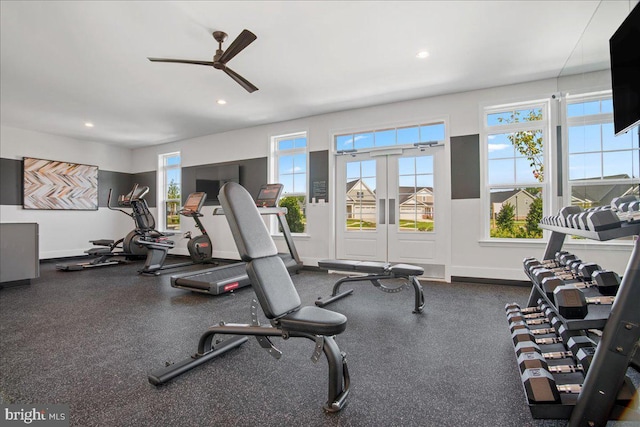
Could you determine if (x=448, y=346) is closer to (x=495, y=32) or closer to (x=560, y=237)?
(x=560, y=237)

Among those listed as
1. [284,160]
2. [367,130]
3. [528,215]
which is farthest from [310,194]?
[528,215]

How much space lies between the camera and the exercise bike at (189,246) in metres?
5.39

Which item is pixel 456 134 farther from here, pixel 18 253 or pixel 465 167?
pixel 18 253

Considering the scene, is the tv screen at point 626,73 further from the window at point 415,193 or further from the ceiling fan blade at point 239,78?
the ceiling fan blade at point 239,78

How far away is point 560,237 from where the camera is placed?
2.59m

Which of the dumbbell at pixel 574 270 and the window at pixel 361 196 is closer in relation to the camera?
the dumbbell at pixel 574 270

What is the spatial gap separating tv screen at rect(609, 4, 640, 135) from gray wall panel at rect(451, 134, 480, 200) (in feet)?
8.30

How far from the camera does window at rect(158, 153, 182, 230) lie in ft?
26.1

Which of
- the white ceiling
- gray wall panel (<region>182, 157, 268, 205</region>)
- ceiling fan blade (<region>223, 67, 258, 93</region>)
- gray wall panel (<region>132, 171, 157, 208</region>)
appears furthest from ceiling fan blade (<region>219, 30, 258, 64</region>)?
gray wall panel (<region>132, 171, 157, 208</region>)

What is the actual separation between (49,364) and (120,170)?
7.55 m

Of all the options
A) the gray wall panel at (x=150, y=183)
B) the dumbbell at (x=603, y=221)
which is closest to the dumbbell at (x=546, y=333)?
the dumbbell at (x=603, y=221)

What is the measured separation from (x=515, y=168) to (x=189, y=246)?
590 centimetres

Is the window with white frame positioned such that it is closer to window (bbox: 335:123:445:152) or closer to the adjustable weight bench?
window (bbox: 335:123:445:152)

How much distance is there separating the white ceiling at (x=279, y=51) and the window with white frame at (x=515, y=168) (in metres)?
0.55
